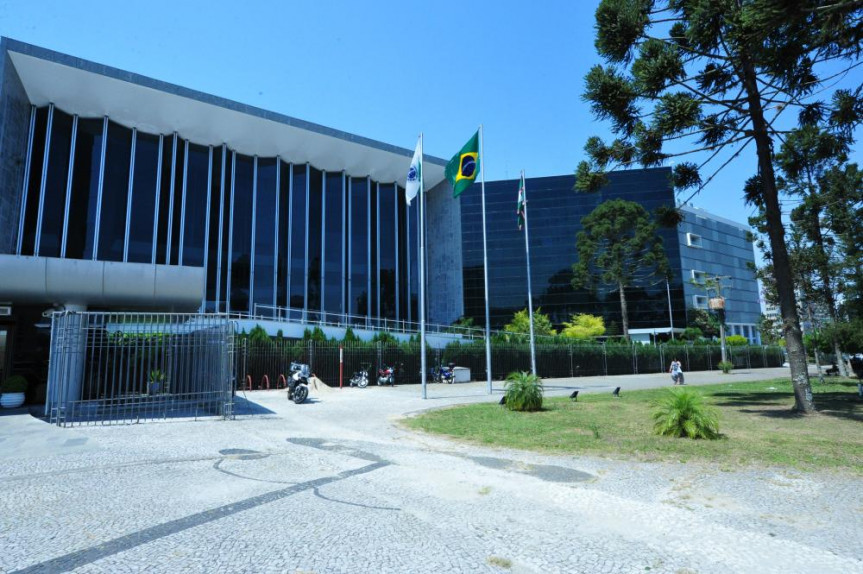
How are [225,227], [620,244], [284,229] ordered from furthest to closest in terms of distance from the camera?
[620,244] → [284,229] → [225,227]

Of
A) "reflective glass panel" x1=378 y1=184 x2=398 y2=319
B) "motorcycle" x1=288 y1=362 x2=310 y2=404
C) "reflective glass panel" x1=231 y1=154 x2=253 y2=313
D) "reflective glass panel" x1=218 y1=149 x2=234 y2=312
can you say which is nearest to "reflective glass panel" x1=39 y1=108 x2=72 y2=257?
"reflective glass panel" x1=218 y1=149 x2=234 y2=312

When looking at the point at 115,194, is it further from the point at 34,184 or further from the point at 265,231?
the point at 265,231

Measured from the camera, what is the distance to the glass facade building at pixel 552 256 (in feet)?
221

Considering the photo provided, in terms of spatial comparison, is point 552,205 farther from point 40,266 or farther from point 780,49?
point 40,266

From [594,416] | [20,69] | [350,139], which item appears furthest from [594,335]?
[20,69]

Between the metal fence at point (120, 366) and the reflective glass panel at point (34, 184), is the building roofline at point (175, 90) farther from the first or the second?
the metal fence at point (120, 366)

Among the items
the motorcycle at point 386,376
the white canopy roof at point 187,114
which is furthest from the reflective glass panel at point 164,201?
the motorcycle at point 386,376

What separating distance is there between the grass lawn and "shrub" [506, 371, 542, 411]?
332mm

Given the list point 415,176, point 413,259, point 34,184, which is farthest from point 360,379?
point 413,259

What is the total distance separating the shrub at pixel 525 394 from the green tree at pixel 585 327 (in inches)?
1767

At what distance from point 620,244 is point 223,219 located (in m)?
34.1

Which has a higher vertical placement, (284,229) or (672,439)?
(284,229)

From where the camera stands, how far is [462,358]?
3272cm

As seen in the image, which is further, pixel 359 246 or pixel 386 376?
pixel 359 246
